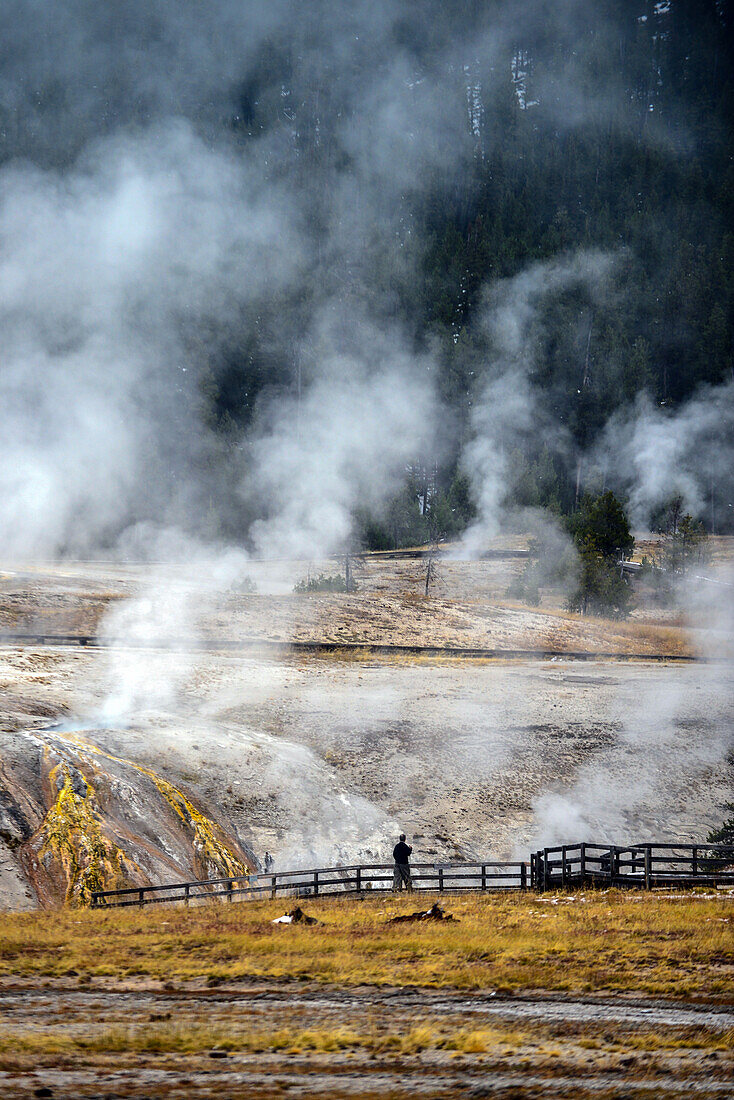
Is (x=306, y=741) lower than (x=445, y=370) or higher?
lower

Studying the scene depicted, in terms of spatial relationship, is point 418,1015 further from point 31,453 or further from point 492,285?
point 492,285

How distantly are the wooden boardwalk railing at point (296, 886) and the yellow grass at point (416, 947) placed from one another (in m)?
0.95

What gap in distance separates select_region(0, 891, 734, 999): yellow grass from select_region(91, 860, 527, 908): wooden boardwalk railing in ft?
3.10

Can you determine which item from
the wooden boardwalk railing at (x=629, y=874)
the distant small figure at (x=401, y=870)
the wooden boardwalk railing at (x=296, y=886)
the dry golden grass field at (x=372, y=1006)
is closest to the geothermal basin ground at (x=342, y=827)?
the dry golden grass field at (x=372, y=1006)

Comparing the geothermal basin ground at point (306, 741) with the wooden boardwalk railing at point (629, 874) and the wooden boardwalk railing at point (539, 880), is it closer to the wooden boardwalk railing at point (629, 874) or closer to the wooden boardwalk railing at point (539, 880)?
the wooden boardwalk railing at point (539, 880)

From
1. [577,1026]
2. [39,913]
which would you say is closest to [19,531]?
Result: [39,913]

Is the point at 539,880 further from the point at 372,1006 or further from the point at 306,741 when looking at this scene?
the point at 306,741

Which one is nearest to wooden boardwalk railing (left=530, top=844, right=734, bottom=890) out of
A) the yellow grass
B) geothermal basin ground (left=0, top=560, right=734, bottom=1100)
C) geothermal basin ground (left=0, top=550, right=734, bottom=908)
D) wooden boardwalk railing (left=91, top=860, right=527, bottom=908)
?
wooden boardwalk railing (left=91, top=860, right=527, bottom=908)

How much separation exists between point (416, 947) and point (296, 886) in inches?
224

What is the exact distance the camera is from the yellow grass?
364 inches

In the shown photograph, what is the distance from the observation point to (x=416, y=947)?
35.4 ft

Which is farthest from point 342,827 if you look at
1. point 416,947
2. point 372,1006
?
point 372,1006

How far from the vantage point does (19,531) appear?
5769 centimetres

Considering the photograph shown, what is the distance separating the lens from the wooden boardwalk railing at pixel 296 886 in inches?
591
